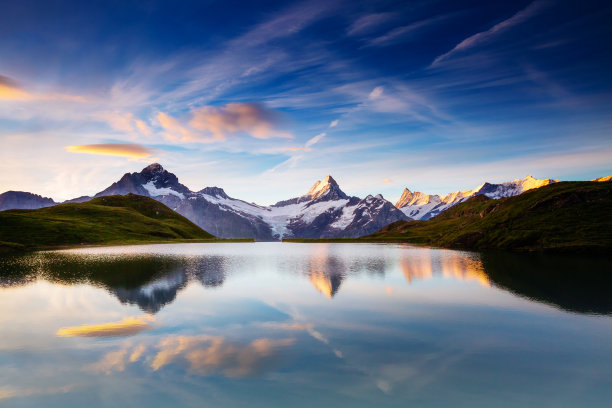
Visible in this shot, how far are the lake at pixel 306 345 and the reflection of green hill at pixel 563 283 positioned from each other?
1.50 ft

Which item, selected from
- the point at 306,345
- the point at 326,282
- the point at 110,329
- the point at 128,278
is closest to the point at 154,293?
the point at 110,329

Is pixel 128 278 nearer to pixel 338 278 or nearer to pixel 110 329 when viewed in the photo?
pixel 110 329

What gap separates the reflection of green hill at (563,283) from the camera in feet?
124

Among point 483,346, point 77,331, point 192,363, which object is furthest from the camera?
point 77,331

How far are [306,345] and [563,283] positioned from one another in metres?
45.9

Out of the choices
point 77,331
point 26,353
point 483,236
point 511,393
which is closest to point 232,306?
point 77,331

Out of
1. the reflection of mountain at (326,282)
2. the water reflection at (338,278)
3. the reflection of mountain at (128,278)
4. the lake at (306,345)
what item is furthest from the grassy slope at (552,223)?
the reflection of mountain at (128,278)

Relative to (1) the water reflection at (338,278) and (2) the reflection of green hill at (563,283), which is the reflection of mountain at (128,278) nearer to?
(1) the water reflection at (338,278)

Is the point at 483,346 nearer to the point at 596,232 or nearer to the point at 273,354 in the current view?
the point at 273,354

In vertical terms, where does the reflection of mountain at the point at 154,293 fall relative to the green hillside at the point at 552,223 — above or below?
below

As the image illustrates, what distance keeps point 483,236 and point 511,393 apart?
13514 centimetres

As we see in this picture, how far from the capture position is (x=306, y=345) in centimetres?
2492

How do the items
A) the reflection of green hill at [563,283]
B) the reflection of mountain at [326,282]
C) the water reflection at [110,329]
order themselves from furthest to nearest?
1. the reflection of mountain at [326,282]
2. the reflection of green hill at [563,283]
3. the water reflection at [110,329]

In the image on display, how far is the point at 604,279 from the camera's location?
53.3m
